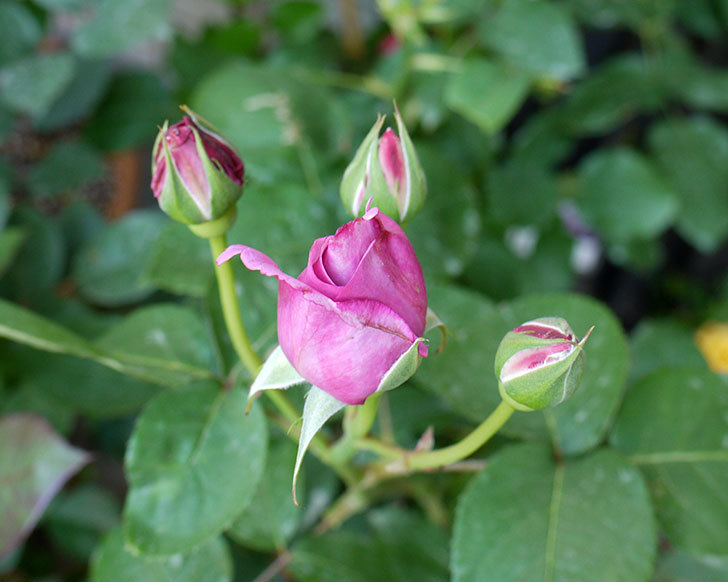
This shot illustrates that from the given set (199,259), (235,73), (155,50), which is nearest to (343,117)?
(235,73)

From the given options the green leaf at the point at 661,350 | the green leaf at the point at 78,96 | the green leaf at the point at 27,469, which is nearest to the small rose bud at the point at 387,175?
the green leaf at the point at 27,469

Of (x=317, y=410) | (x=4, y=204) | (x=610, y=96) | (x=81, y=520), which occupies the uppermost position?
(x=317, y=410)

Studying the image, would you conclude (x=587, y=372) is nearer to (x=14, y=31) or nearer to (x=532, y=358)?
(x=532, y=358)

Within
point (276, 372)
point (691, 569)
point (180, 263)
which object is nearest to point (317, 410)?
point (276, 372)

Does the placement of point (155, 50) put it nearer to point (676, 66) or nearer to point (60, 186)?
point (60, 186)

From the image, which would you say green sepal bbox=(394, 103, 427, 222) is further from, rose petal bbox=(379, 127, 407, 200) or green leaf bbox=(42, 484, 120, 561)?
green leaf bbox=(42, 484, 120, 561)

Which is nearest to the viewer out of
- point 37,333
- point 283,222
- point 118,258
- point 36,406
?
point 37,333

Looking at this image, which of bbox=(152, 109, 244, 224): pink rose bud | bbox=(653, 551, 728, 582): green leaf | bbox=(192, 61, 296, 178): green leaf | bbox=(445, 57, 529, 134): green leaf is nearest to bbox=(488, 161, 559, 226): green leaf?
bbox=(445, 57, 529, 134): green leaf
